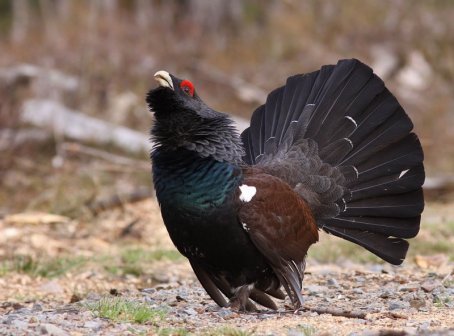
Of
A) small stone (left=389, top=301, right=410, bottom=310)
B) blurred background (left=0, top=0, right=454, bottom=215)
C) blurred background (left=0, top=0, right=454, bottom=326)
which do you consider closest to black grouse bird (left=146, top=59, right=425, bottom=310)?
small stone (left=389, top=301, right=410, bottom=310)

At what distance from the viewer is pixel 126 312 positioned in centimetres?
532

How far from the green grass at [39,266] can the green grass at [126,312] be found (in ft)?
8.26

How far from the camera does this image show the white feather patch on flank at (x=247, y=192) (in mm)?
5730

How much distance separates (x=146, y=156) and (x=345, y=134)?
23.2 feet

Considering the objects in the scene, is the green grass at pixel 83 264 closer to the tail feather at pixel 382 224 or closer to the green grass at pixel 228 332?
the tail feather at pixel 382 224

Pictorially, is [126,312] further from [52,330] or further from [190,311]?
[52,330]

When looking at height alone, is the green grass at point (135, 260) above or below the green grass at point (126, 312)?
above

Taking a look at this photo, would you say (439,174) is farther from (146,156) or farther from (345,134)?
(345,134)

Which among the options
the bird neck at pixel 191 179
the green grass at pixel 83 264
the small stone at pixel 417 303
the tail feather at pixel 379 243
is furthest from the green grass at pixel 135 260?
the small stone at pixel 417 303

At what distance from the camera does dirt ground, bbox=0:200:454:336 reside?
16.4 ft

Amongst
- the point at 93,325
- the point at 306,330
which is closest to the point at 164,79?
the point at 93,325

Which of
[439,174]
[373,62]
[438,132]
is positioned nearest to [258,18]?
[373,62]

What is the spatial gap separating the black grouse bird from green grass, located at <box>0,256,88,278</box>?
7.29 ft

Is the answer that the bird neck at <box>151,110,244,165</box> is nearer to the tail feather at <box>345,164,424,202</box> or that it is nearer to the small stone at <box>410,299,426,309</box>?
the tail feather at <box>345,164,424,202</box>
